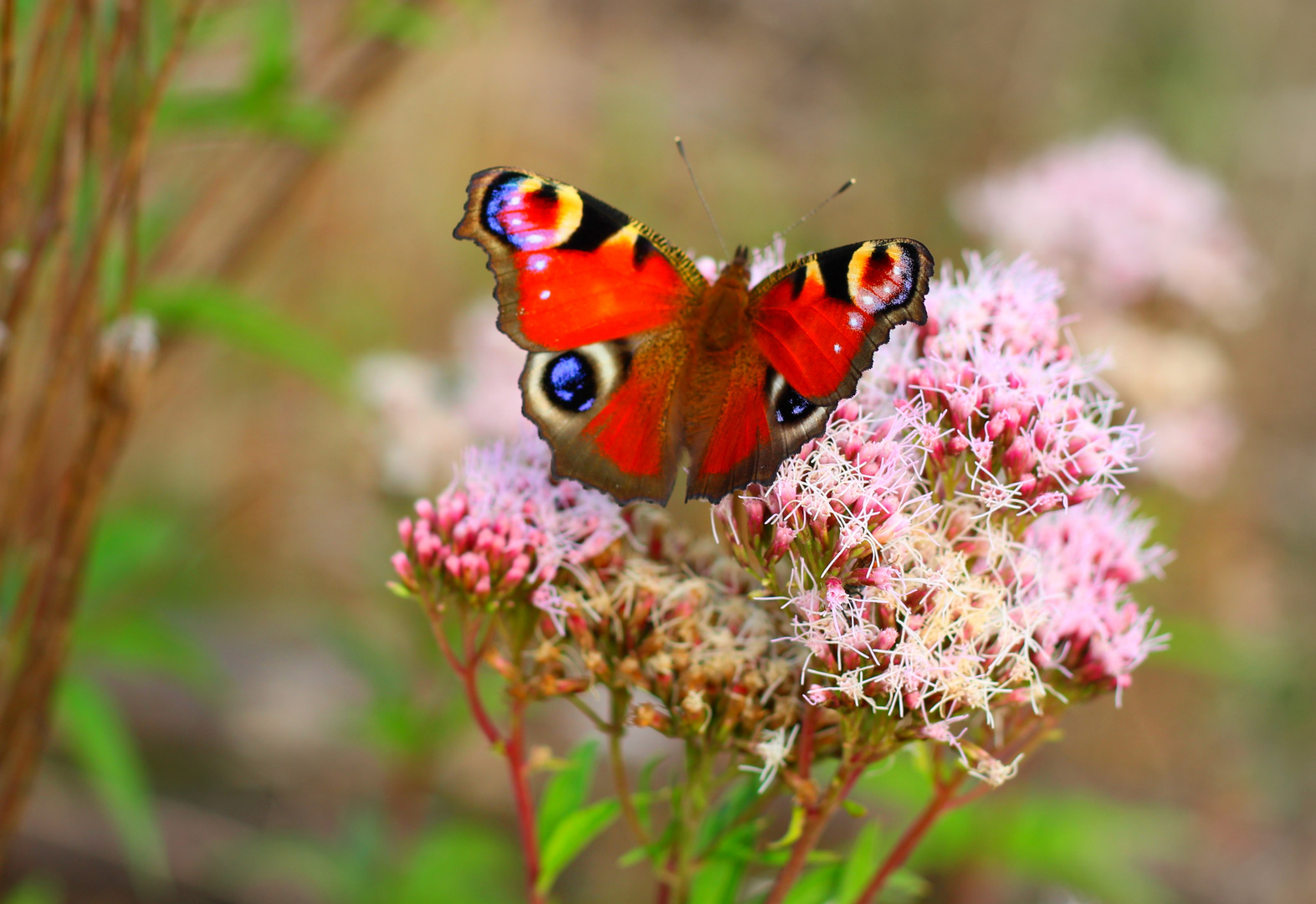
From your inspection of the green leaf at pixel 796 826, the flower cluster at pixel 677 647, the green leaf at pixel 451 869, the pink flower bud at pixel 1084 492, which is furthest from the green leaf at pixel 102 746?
the pink flower bud at pixel 1084 492

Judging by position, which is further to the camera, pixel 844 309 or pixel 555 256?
pixel 555 256

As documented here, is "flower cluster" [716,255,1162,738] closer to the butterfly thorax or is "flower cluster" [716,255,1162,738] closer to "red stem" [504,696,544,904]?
the butterfly thorax

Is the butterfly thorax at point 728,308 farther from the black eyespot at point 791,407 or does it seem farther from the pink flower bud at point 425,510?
the pink flower bud at point 425,510

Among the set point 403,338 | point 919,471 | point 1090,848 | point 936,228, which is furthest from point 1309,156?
point 919,471

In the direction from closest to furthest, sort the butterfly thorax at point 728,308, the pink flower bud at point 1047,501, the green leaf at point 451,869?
the pink flower bud at point 1047,501
the butterfly thorax at point 728,308
the green leaf at point 451,869

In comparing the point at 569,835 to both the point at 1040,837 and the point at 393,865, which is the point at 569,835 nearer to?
the point at 393,865

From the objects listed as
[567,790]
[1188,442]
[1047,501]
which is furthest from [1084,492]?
[1188,442]

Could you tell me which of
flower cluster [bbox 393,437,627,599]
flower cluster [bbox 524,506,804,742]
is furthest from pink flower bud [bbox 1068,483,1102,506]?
flower cluster [bbox 393,437,627,599]

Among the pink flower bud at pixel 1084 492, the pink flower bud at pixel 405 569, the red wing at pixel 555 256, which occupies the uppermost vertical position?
the red wing at pixel 555 256
